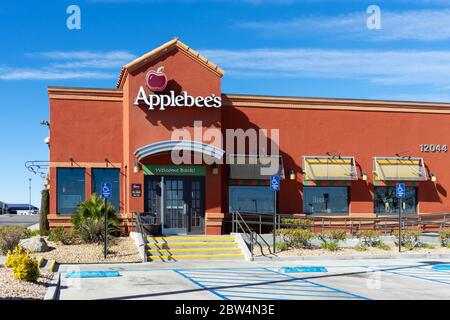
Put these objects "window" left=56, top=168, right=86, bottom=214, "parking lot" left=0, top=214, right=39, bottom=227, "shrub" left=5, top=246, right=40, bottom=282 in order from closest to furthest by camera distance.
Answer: "shrub" left=5, top=246, right=40, bottom=282
"window" left=56, top=168, right=86, bottom=214
"parking lot" left=0, top=214, right=39, bottom=227

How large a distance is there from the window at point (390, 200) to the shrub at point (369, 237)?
195 inches

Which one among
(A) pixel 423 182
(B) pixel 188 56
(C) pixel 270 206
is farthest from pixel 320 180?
(B) pixel 188 56

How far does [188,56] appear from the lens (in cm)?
2642

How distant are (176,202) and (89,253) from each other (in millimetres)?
5738

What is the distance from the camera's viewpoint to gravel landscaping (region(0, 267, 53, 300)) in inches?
468

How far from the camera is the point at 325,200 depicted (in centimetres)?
2983

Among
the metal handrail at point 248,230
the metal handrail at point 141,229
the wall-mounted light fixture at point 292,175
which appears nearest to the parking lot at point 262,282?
the metal handrail at point 141,229

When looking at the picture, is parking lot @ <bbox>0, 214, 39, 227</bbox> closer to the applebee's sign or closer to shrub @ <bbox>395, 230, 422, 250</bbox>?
the applebee's sign

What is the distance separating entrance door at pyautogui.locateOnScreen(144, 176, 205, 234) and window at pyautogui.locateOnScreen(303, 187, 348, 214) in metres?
Answer: 6.05

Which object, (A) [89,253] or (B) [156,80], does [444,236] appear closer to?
(B) [156,80]

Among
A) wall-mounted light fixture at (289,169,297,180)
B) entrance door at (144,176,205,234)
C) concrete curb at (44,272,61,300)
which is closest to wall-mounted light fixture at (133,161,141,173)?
entrance door at (144,176,205,234)

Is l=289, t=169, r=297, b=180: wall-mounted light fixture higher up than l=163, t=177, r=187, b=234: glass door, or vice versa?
l=289, t=169, r=297, b=180: wall-mounted light fixture

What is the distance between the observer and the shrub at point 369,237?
83.3 feet

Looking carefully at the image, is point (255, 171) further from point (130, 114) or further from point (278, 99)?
point (130, 114)
